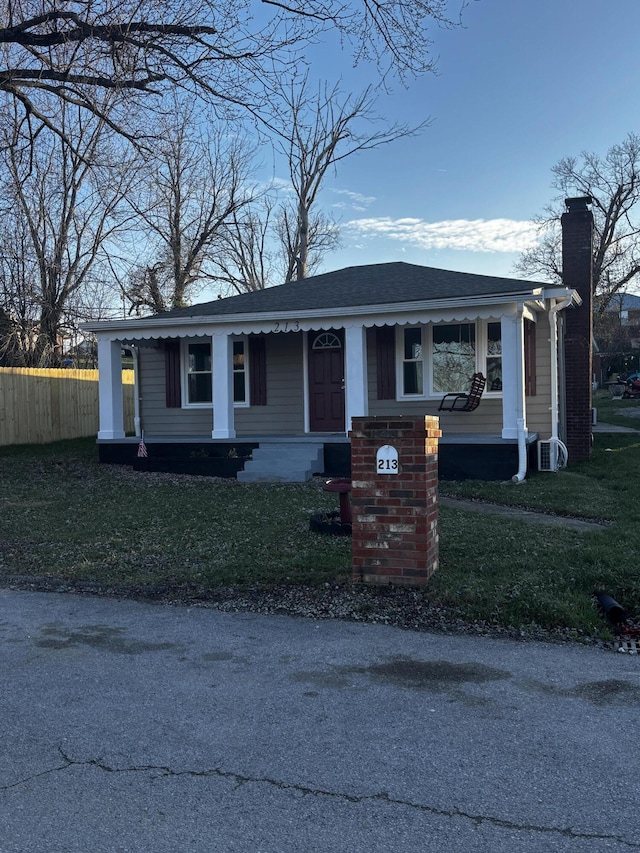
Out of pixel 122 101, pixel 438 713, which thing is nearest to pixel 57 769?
pixel 438 713

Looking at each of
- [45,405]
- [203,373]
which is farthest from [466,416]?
[45,405]

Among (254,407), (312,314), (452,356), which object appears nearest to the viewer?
(312,314)

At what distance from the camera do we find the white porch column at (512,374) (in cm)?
1211

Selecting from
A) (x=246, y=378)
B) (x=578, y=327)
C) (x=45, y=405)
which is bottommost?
(x=45, y=405)

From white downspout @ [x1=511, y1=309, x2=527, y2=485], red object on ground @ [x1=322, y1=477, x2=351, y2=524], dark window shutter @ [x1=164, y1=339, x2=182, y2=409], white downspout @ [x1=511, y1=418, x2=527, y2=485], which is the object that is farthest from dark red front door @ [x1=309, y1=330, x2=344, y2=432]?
red object on ground @ [x1=322, y1=477, x2=351, y2=524]

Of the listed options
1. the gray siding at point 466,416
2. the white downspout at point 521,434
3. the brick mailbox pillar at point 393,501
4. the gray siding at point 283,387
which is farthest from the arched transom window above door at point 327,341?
the brick mailbox pillar at point 393,501

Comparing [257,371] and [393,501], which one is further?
[257,371]

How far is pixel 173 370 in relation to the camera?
15.7 metres

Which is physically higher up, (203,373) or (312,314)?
(312,314)

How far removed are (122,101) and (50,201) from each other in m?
14.8

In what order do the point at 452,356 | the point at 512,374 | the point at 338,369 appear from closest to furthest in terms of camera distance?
the point at 512,374
the point at 452,356
the point at 338,369

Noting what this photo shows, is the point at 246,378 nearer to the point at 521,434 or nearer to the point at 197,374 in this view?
the point at 197,374

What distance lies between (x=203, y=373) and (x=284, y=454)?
3.38 m

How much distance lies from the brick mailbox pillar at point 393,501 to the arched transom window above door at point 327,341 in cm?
901
